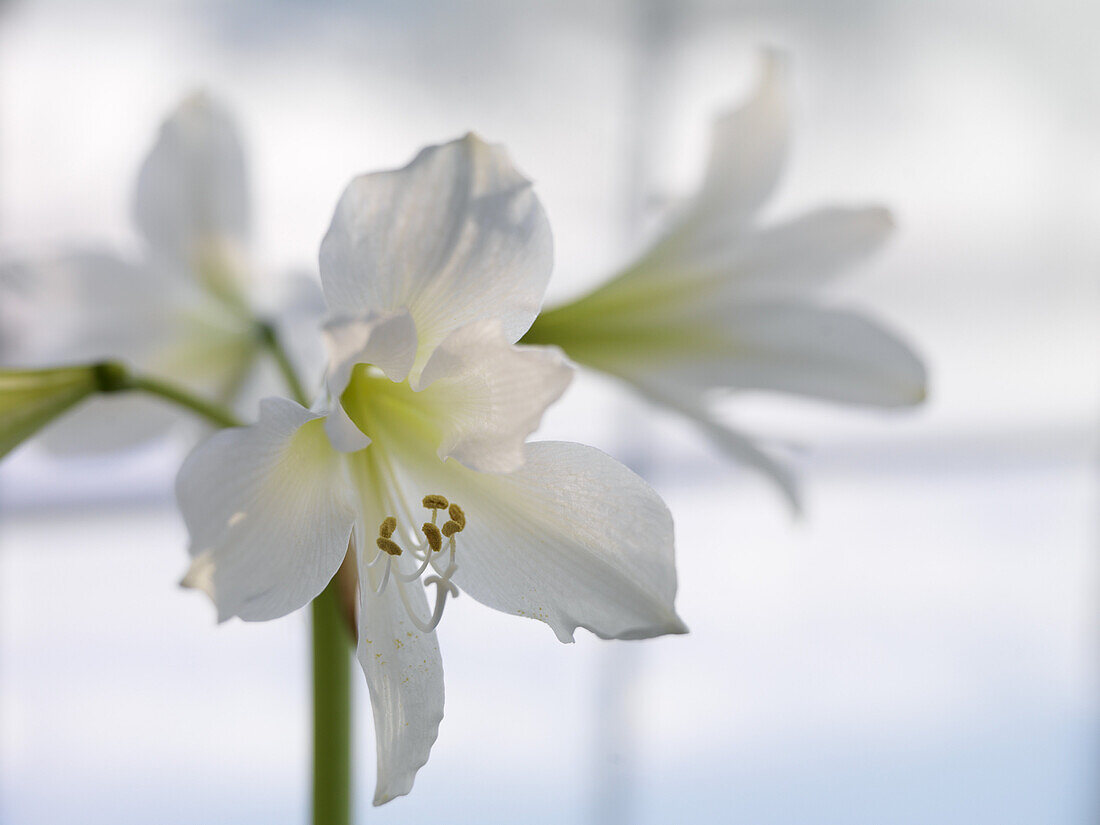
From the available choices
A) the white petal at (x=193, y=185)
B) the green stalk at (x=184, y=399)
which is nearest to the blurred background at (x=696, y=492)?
the white petal at (x=193, y=185)

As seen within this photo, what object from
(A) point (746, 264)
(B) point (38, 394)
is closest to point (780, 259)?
(A) point (746, 264)

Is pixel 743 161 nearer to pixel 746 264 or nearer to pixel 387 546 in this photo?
pixel 746 264

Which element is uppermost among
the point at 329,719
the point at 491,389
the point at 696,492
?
the point at 696,492

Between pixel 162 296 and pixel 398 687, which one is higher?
pixel 162 296

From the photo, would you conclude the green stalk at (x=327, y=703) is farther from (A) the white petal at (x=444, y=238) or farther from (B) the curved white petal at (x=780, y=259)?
(B) the curved white petal at (x=780, y=259)

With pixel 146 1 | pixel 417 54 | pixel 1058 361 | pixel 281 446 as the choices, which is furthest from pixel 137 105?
pixel 1058 361

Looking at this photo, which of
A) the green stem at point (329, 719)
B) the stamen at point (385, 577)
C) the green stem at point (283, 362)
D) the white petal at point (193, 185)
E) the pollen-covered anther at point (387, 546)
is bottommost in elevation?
the green stem at point (329, 719)

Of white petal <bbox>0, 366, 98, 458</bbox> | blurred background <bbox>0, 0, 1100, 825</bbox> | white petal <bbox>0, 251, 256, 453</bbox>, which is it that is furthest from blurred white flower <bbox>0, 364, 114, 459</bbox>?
blurred background <bbox>0, 0, 1100, 825</bbox>
